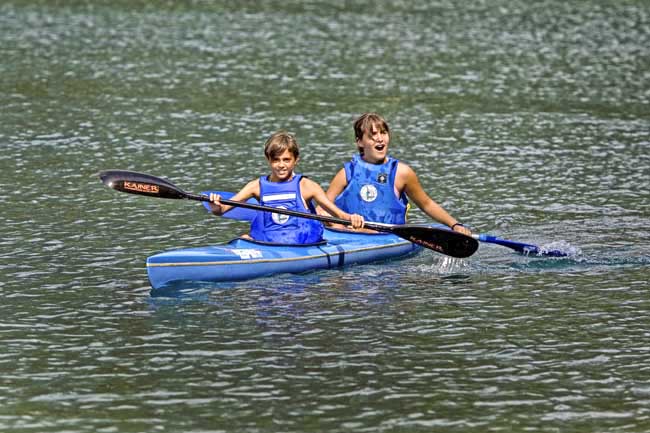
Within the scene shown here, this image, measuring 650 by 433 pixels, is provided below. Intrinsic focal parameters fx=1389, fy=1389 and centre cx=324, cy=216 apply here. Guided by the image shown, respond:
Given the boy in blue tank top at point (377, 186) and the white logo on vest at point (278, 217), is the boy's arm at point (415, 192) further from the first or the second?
the white logo on vest at point (278, 217)

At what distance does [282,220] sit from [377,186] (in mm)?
1240

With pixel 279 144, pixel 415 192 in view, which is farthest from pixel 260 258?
pixel 415 192

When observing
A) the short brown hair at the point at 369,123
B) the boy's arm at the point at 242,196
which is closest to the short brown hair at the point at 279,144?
the boy's arm at the point at 242,196

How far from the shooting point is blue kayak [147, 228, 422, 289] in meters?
12.0

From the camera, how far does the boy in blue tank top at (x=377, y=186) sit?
13.7 m

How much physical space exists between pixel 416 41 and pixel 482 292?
16681 millimetres

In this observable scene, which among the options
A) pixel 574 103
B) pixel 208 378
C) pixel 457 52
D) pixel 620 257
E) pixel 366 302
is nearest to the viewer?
pixel 208 378

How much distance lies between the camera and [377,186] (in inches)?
541

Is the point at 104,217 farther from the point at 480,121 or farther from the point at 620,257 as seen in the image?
the point at 480,121

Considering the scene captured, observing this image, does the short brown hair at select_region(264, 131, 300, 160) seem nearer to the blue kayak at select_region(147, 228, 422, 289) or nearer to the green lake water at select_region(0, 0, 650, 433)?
the blue kayak at select_region(147, 228, 422, 289)

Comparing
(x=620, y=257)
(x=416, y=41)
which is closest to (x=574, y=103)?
(x=416, y=41)

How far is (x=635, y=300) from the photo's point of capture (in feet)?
38.6

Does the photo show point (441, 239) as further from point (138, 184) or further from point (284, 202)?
point (138, 184)

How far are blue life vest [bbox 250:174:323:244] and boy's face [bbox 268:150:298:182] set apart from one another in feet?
0.22
